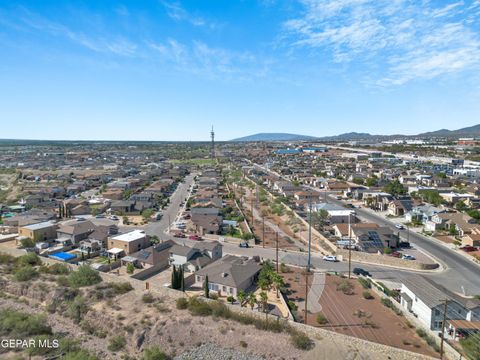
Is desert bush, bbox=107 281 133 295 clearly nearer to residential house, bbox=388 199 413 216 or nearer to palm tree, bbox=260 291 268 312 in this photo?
palm tree, bbox=260 291 268 312

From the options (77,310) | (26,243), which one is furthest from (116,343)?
(26,243)

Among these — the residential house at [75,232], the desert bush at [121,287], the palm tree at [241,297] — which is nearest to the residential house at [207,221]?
the residential house at [75,232]

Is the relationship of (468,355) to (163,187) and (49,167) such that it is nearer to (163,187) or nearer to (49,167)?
(163,187)

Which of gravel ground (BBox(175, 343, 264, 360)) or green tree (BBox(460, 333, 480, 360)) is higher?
green tree (BBox(460, 333, 480, 360))

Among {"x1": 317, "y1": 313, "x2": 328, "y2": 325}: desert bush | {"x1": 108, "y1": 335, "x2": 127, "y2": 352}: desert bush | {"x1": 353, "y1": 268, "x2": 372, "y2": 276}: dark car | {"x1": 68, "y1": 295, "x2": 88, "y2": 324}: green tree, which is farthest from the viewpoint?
{"x1": 353, "y1": 268, "x2": 372, "y2": 276}: dark car

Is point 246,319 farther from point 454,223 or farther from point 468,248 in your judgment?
point 454,223

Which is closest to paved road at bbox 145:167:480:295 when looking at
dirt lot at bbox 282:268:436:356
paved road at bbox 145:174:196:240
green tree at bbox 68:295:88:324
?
paved road at bbox 145:174:196:240
